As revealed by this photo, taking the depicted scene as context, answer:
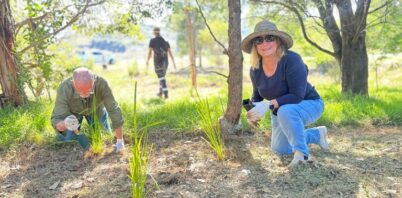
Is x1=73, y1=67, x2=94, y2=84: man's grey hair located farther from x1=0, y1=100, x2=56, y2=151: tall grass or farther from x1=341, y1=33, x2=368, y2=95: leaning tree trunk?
x1=341, y1=33, x2=368, y2=95: leaning tree trunk

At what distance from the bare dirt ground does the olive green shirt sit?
0.43 metres

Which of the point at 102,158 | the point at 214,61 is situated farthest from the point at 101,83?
the point at 214,61

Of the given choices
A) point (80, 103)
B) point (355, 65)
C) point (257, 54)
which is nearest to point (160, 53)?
point (355, 65)

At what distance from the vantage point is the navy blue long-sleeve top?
3.25 metres

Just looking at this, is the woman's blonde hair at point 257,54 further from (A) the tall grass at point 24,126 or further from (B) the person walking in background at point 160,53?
Answer: (B) the person walking in background at point 160,53

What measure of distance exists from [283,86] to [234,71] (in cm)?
94

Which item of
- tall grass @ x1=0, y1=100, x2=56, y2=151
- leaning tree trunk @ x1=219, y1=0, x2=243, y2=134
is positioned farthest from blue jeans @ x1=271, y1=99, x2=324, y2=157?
tall grass @ x1=0, y1=100, x2=56, y2=151

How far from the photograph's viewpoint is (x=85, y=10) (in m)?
6.50

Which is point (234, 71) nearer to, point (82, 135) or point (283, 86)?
point (283, 86)

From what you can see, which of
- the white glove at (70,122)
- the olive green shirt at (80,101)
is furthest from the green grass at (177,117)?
the white glove at (70,122)

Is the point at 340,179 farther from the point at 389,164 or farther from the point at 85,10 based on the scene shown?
the point at 85,10

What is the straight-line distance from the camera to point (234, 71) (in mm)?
4242

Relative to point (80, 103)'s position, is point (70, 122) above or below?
below

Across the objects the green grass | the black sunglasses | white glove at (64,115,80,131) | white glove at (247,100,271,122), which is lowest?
the green grass
